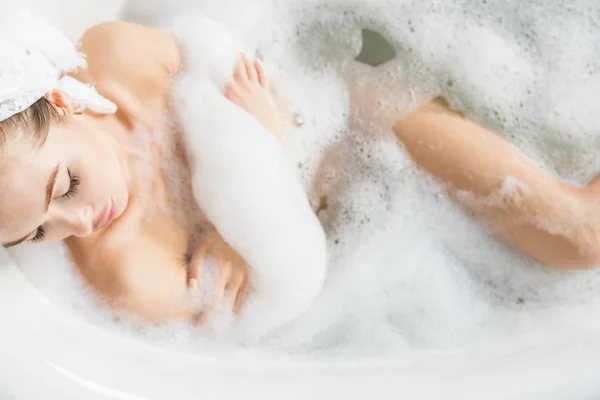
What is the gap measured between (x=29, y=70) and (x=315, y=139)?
53 centimetres

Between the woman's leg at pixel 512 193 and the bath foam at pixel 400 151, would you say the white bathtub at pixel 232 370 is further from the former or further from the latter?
the woman's leg at pixel 512 193

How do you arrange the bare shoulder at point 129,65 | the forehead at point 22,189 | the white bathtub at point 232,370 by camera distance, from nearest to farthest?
the forehead at point 22,189 < the white bathtub at point 232,370 < the bare shoulder at point 129,65

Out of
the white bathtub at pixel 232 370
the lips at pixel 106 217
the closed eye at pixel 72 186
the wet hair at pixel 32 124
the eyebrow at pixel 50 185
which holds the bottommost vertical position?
the white bathtub at pixel 232 370

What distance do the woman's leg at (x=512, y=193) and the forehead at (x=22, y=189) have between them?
603 mm

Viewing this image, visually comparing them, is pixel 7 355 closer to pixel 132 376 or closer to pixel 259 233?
pixel 132 376

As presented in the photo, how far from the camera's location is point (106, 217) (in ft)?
2.74

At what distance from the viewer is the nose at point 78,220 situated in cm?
76

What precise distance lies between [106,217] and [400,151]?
1.74 feet

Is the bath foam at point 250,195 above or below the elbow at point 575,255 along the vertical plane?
below

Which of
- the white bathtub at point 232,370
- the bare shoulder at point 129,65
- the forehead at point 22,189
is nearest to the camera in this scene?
the forehead at point 22,189

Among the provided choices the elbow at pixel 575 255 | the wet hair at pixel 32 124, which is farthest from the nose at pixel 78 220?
the elbow at pixel 575 255

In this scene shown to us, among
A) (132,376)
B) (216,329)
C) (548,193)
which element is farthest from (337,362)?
(548,193)

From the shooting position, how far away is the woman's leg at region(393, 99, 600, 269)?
891mm

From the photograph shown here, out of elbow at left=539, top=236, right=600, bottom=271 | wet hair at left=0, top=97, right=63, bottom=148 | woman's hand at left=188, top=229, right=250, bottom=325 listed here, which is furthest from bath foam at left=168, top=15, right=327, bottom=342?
elbow at left=539, top=236, right=600, bottom=271
